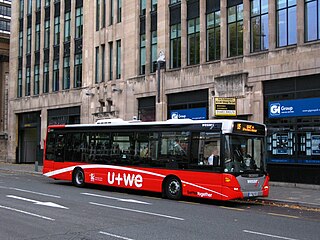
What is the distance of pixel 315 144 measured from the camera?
2175 centimetres

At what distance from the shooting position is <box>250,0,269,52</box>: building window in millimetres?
24656

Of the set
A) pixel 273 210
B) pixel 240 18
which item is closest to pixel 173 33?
pixel 240 18

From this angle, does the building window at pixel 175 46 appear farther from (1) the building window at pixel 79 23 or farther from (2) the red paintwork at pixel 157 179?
(1) the building window at pixel 79 23

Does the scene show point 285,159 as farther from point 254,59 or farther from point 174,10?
point 174,10

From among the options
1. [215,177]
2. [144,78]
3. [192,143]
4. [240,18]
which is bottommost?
[215,177]

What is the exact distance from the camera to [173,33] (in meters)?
30.5

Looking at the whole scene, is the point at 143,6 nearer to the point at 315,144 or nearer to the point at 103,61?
the point at 103,61

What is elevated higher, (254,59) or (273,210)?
(254,59)

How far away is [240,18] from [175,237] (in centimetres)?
1888

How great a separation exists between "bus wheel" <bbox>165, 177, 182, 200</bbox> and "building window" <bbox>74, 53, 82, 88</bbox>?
23.5 meters

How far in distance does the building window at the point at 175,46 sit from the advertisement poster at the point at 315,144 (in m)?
11.0

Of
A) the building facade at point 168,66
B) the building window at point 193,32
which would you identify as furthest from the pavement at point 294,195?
the building window at point 193,32

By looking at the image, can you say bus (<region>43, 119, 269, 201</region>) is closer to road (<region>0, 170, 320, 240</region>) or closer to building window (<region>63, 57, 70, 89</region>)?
road (<region>0, 170, 320, 240</region>)

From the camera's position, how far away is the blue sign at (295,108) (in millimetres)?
21780
